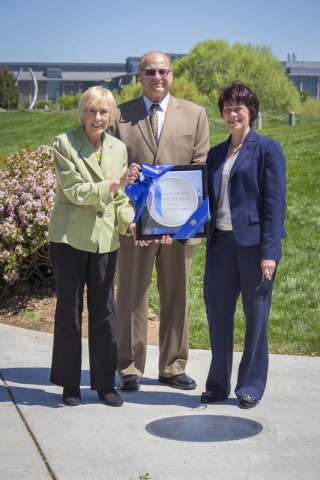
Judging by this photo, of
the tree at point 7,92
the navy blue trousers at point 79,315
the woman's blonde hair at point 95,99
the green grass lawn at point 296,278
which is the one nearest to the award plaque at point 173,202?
the navy blue trousers at point 79,315

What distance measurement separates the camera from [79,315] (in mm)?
4711

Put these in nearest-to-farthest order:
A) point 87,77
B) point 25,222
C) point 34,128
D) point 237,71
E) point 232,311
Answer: point 232,311 → point 25,222 → point 34,128 → point 237,71 → point 87,77

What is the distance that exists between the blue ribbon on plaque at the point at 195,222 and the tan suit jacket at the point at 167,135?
35 centimetres

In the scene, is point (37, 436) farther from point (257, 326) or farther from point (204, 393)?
point (257, 326)

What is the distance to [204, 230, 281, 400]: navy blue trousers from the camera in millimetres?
4605

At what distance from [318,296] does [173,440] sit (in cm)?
379

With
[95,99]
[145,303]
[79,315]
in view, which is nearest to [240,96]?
[95,99]

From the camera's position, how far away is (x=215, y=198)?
465cm

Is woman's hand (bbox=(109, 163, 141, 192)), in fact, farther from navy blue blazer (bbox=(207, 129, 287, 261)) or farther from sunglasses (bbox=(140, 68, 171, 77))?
sunglasses (bbox=(140, 68, 171, 77))

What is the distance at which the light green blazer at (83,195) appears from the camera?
14.6 ft

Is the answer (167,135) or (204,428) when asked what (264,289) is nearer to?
(204,428)

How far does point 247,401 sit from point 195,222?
1190 mm

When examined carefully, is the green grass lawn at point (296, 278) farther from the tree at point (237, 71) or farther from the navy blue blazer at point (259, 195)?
the tree at point (237, 71)

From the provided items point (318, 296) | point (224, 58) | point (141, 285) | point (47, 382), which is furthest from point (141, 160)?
point (224, 58)
